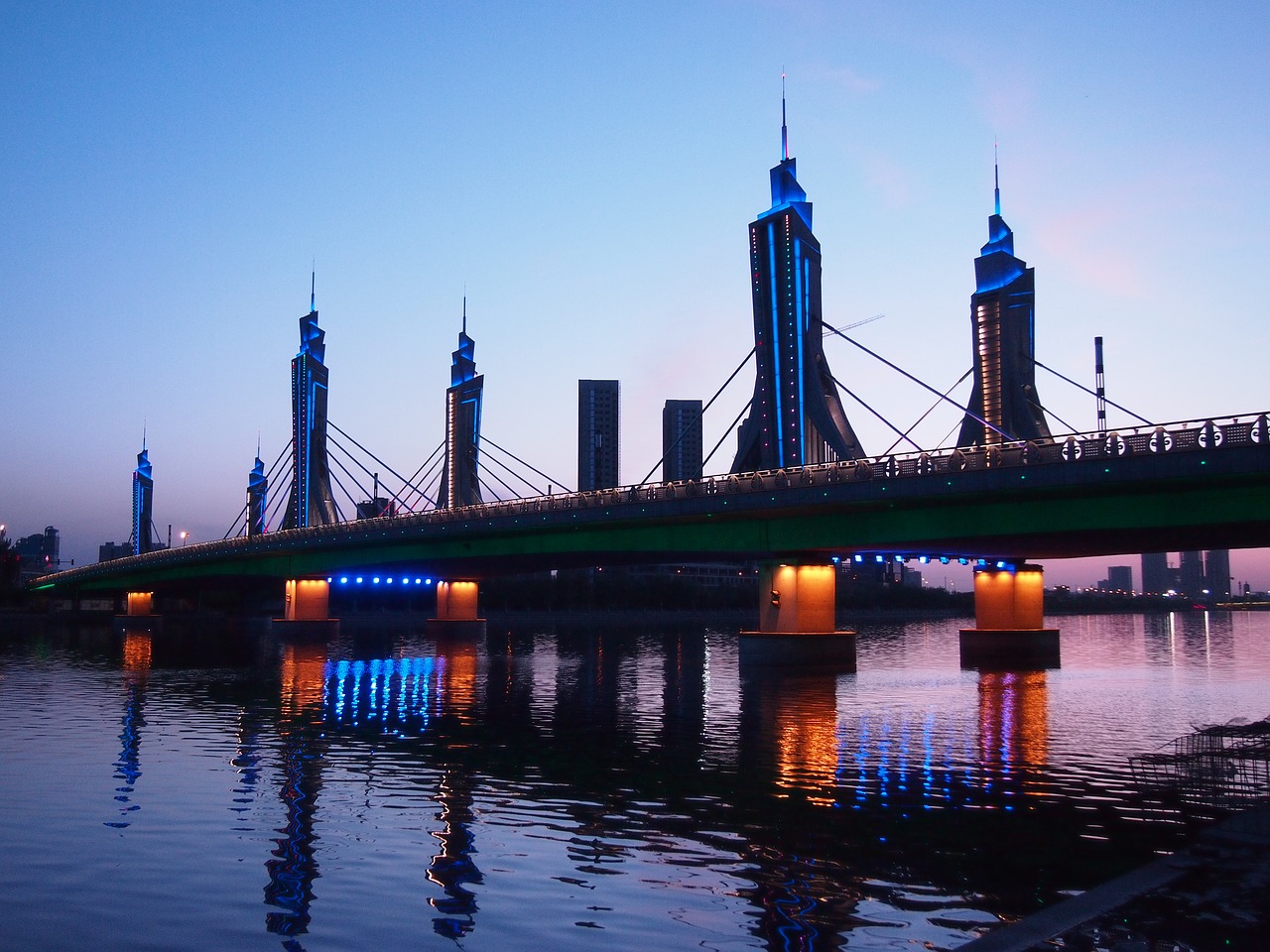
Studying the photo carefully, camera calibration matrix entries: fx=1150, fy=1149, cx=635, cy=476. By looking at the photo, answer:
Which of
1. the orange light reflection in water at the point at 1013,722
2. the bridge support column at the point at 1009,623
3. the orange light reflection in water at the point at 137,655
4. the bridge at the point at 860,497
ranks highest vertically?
the bridge at the point at 860,497

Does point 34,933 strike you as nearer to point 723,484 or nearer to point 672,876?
point 672,876

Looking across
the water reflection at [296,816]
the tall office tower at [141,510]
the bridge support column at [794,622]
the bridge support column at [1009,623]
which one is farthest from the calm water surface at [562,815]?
the tall office tower at [141,510]

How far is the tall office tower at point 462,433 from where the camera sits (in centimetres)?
10206

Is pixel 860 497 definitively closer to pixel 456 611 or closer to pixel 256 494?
pixel 456 611

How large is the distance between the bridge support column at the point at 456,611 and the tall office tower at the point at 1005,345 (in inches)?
2141

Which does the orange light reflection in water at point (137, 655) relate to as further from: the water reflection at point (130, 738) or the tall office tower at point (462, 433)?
the tall office tower at point (462, 433)

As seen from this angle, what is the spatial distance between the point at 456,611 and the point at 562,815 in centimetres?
9020

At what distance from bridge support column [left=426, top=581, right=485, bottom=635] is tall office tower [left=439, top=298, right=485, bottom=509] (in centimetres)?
1043

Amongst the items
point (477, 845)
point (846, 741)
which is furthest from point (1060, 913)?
point (846, 741)

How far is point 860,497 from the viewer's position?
51.3m

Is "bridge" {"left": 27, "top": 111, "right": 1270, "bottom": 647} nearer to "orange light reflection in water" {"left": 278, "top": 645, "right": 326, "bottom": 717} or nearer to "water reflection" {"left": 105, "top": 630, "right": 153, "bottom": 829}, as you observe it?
"orange light reflection in water" {"left": 278, "top": 645, "right": 326, "bottom": 717}

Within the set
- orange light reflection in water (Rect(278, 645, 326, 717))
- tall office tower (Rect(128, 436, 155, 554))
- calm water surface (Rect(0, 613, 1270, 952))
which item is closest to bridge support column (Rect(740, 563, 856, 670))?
calm water surface (Rect(0, 613, 1270, 952))

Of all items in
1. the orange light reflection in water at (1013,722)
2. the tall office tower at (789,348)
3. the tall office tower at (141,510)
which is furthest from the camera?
the tall office tower at (141,510)

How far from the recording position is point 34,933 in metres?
12.8
